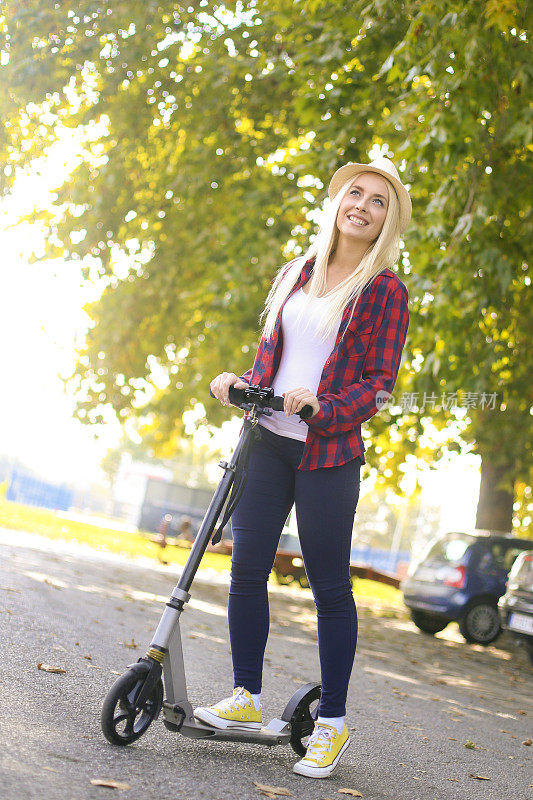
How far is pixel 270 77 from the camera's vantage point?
454 inches

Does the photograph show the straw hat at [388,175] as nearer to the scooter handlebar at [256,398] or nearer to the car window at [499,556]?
the scooter handlebar at [256,398]

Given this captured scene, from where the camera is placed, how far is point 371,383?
346cm

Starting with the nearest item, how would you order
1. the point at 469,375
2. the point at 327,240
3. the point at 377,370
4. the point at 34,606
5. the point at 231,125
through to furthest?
1. the point at 377,370
2. the point at 327,240
3. the point at 34,606
4. the point at 469,375
5. the point at 231,125

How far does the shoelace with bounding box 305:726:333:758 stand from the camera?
338 cm

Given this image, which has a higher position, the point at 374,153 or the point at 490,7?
the point at 374,153

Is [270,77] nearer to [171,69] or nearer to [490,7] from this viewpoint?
[171,69]

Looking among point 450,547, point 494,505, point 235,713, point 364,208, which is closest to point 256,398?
point 364,208

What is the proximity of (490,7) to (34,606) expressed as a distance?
17.5 ft

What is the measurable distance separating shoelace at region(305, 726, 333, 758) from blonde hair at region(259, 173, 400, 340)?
1465 mm

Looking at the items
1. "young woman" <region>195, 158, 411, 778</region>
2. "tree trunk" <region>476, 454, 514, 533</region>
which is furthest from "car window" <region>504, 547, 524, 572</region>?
"young woman" <region>195, 158, 411, 778</region>

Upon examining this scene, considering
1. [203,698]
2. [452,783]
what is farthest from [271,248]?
[452,783]

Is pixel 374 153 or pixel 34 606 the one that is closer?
pixel 34 606

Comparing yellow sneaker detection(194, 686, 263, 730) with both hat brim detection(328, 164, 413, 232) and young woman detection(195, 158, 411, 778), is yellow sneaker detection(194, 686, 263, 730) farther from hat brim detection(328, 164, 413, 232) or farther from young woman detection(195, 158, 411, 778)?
hat brim detection(328, 164, 413, 232)

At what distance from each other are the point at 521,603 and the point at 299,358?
7.93 m
